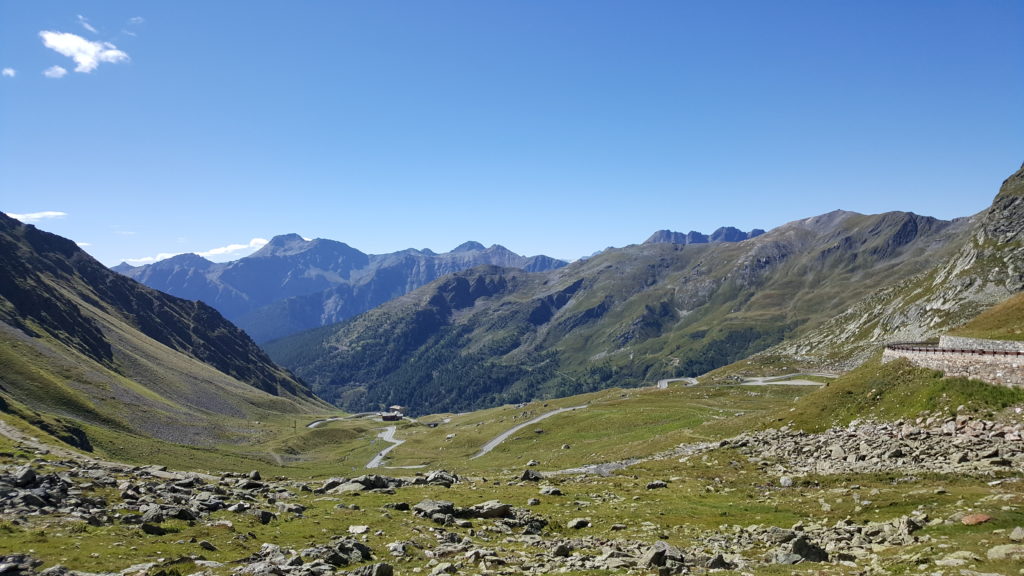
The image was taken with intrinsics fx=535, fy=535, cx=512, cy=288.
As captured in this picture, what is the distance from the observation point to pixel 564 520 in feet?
122

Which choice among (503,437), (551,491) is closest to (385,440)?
(503,437)

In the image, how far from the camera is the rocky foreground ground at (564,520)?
77.4ft

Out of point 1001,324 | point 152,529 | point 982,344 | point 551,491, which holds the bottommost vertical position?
point 551,491

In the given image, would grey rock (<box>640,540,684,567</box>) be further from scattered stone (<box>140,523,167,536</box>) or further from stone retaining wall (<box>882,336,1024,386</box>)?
stone retaining wall (<box>882,336,1024,386</box>)

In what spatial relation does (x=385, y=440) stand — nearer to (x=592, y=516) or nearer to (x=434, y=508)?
(x=434, y=508)

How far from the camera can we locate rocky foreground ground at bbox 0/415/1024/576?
2358 centimetres

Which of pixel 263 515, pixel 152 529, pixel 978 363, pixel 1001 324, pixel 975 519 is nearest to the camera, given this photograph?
pixel 975 519

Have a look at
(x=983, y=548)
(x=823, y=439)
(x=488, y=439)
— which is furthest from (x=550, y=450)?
(x=983, y=548)

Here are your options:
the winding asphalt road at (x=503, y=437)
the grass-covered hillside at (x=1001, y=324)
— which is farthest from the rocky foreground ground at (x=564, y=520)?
the winding asphalt road at (x=503, y=437)

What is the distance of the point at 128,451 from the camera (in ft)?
355

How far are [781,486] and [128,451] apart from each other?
120039 millimetres

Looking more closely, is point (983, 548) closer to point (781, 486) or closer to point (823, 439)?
point (781, 486)

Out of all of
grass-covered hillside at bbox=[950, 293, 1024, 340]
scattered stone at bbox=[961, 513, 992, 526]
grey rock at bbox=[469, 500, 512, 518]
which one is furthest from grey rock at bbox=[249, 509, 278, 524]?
grass-covered hillside at bbox=[950, 293, 1024, 340]

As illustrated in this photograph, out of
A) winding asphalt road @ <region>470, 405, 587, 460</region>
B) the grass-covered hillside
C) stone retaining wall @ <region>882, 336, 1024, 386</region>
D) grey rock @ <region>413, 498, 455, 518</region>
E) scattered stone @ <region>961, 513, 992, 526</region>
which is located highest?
the grass-covered hillside
